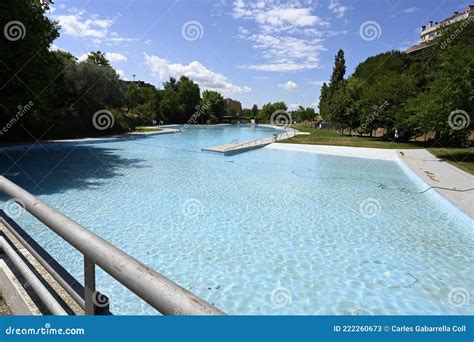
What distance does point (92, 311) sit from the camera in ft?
6.59

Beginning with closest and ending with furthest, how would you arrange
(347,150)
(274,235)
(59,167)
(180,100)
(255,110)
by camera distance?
1. (274,235)
2. (59,167)
3. (347,150)
4. (180,100)
5. (255,110)

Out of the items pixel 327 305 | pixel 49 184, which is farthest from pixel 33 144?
pixel 327 305

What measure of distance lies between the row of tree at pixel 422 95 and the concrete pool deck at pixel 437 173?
274 centimetres

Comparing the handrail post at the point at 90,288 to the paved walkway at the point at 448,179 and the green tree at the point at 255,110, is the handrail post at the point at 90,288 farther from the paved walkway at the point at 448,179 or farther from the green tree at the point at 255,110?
the green tree at the point at 255,110

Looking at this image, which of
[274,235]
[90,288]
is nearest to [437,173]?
[274,235]

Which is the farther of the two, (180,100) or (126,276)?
(180,100)

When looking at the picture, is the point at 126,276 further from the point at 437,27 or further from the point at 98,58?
the point at 98,58

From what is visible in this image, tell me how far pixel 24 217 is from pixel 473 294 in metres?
9.83

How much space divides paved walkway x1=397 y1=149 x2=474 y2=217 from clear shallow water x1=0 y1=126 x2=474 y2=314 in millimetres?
437

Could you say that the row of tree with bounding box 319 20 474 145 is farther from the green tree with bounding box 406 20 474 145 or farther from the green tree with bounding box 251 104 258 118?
the green tree with bounding box 251 104 258 118

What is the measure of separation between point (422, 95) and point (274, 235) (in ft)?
73.2

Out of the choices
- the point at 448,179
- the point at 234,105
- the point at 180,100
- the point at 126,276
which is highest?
the point at 234,105

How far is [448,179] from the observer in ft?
45.5

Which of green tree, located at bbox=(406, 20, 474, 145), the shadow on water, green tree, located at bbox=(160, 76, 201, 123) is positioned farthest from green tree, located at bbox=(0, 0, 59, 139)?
green tree, located at bbox=(160, 76, 201, 123)
